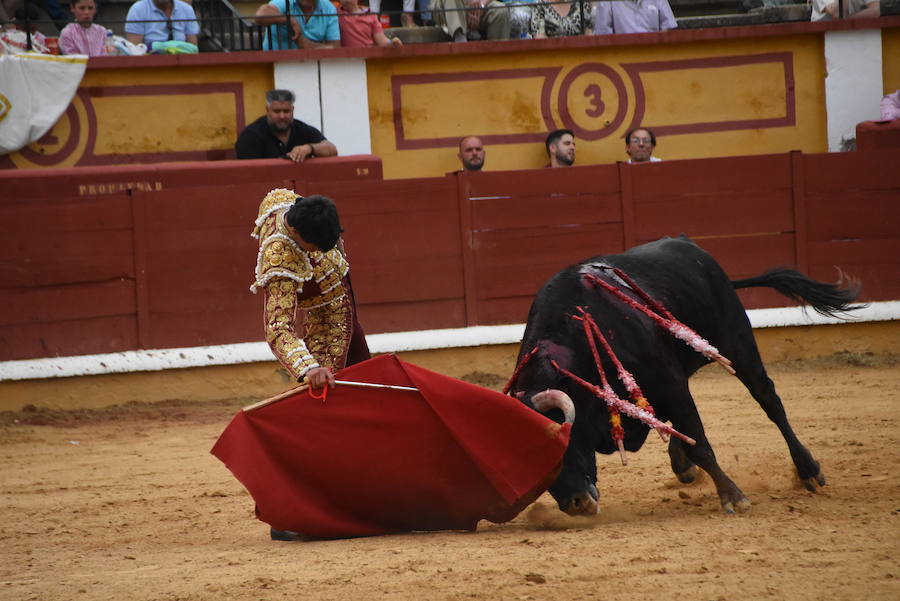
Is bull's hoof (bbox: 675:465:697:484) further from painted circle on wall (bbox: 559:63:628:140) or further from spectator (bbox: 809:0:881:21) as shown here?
spectator (bbox: 809:0:881:21)

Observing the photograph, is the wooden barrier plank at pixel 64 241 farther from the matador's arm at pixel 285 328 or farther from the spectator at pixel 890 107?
the spectator at pixel 890 107

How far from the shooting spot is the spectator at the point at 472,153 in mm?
7027

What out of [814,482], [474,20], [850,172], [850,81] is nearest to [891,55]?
[850,81]

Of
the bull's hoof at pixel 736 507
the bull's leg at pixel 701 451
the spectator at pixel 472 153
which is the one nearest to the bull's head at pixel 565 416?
the bull's leg at pixel 701 451

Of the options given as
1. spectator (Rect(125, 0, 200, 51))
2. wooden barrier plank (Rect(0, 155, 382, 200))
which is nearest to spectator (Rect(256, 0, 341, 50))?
spectator (Rect(125, 0, 200, 51))

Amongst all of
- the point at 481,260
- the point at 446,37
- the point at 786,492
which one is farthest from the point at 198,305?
the point at 786,492

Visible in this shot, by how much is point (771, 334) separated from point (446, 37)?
283cm

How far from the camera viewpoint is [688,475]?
156 inches

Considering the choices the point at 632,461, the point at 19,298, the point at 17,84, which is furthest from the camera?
the point at 17,84

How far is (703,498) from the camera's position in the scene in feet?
12.2

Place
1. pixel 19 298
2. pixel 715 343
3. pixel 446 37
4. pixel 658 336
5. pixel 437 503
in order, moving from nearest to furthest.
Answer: pixel 437 503
pixel 658 336
pixel 715 343
pixel 19 298
pixel 446 37

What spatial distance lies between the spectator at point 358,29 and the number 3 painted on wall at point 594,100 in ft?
4.11

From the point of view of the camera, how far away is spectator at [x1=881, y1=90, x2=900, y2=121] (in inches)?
288

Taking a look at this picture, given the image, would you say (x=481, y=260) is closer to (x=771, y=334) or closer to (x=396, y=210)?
(x=396, y=210)
